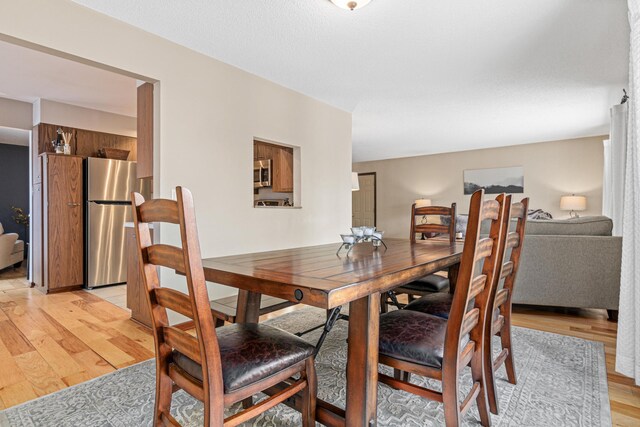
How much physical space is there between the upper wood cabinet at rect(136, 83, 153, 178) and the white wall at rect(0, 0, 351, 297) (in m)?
0.24

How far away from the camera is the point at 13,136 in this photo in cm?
558

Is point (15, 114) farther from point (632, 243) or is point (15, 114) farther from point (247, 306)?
point (632, 243)

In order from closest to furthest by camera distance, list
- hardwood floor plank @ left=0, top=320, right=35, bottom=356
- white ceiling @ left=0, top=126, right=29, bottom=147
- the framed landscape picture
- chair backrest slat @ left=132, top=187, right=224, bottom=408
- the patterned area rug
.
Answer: chair backrest slat @ left=132, top=187, right=224, bottom=408 < the patterned area rug < hardwood floor plank @ left=0, top=320, right=35, bottom=356 < white ceiling @ left=0, top=126, right=29, bottom=147 < the framed landscape picture

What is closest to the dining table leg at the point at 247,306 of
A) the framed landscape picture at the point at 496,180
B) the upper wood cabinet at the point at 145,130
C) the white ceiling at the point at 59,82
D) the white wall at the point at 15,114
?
the upper wood cabinet at the point at 145,130

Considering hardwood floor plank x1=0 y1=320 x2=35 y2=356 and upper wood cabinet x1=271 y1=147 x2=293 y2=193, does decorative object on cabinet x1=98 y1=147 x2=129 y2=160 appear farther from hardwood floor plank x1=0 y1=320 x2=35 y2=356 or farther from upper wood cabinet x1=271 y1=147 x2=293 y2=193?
hardwood floor plank x1=0 y1=320 x2=35 y2=356

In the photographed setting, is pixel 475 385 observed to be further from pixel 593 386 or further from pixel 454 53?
pixel 454 53

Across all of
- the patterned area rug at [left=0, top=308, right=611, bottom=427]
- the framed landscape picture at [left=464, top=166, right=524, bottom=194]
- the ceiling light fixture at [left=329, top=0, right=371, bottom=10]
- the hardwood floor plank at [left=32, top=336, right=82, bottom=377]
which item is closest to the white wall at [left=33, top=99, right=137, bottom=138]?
the hardwood floor plank at [left=32, top=336, right=82, bottom=377]

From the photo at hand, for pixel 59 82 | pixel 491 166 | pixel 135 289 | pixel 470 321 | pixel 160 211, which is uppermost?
pixel 59 82

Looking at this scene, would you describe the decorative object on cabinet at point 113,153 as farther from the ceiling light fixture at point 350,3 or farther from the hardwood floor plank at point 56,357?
the ceiling light fixture at point 350,3

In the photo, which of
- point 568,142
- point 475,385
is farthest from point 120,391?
point 568,142

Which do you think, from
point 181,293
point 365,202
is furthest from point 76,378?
point 365,202

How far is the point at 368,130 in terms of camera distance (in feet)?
18.9

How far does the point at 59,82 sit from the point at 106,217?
158cm

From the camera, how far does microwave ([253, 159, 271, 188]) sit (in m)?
4.86
